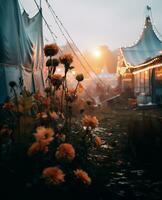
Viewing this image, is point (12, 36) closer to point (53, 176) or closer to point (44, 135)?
point (44, 135)

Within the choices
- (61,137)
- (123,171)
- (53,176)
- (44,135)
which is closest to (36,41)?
(123,171)

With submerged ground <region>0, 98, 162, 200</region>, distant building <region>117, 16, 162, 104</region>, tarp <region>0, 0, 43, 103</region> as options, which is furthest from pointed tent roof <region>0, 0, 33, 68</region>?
distant building <region>117, 16, 162, 104</region>

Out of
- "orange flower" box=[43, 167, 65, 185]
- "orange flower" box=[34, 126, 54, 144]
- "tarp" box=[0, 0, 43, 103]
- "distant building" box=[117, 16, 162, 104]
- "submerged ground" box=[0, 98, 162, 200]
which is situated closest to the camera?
"orange flower" box=[43, 167, 65, 185]

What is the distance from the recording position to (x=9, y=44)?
29.6ft

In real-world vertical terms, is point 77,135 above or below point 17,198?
above

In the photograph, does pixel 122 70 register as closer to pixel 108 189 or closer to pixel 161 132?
pixel 161 132

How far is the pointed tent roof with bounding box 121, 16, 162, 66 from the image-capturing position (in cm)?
2570

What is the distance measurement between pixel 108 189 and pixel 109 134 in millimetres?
5077

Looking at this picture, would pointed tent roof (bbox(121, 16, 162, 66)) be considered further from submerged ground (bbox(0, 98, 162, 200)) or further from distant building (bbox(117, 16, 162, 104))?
submerged ground (bbox(0, 98, 162, 200))

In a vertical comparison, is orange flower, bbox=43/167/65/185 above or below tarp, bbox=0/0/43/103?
below

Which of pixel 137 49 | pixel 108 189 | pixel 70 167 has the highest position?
pixel 137 49

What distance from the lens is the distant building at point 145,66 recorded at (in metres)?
21.0

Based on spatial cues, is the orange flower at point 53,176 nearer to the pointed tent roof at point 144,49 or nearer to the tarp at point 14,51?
the tarp at point 14,51

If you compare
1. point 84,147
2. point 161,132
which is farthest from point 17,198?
point 161,132
